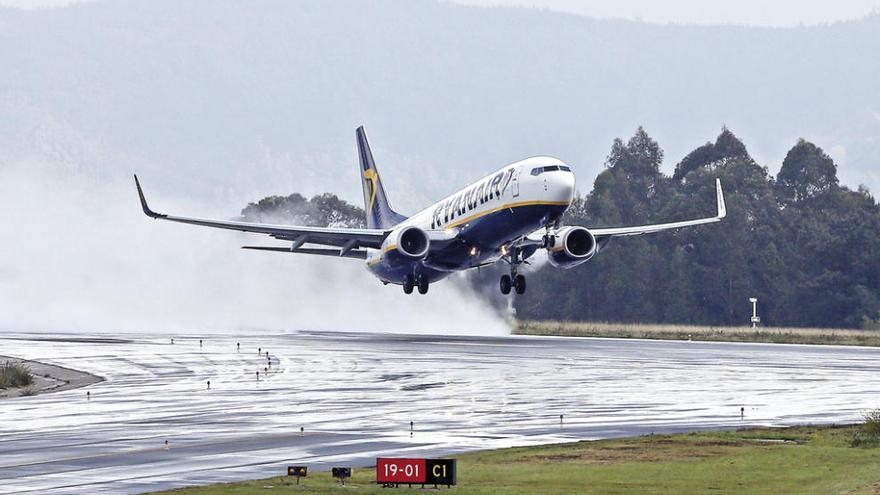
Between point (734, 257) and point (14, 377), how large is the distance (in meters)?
98.7

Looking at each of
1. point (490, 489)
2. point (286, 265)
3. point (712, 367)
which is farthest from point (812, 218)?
point (490, 489)

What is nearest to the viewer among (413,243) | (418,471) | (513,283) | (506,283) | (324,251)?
(418,471)

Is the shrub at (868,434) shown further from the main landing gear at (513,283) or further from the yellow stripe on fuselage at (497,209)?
the main landing gear at (513,283)

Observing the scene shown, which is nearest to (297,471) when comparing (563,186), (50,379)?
(50,379)

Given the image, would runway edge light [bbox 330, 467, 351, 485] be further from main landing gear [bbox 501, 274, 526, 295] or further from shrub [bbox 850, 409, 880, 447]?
main landing gear [bbox 501, 274, 526, 295]

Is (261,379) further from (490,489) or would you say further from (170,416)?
(490,489)

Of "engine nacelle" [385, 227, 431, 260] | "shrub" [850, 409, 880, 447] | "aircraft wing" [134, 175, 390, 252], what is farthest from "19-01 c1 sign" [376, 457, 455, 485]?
"aircraft wing" [134, 175, 390, 252]

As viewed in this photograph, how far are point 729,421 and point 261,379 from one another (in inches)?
741

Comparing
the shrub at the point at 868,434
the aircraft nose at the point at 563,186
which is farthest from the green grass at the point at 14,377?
the shrub at the point at 868,434

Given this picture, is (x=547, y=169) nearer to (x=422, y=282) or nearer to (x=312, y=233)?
(x=422, y=282)

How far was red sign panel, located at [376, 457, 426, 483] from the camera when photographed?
72.1 ft

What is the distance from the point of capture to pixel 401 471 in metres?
22.2

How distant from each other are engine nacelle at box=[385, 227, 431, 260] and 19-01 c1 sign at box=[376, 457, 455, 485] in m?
38.0

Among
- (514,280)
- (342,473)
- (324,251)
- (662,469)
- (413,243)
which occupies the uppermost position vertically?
(324,251)
